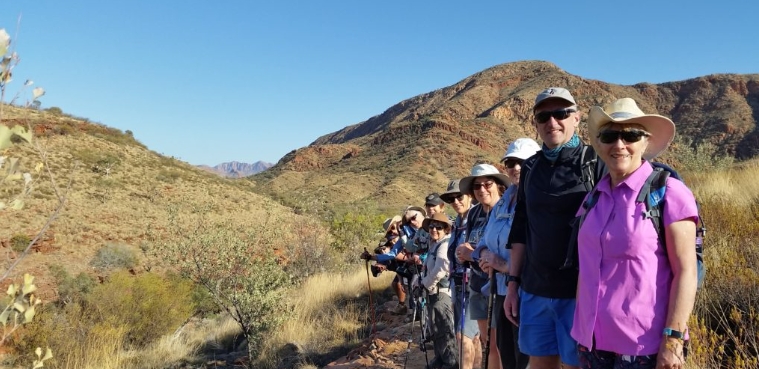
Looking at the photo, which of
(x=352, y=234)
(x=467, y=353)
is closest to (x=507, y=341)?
(x=467, y=353)

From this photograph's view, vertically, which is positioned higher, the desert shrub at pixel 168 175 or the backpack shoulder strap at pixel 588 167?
the desert shrub at pixel 168 175

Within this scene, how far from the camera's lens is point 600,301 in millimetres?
1922

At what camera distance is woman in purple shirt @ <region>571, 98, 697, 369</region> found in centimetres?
176

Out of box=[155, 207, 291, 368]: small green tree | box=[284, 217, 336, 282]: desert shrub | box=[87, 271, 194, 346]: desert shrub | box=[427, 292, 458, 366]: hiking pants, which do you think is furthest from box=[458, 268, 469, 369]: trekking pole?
box=[284, 217, 336, 282]: desert shrub

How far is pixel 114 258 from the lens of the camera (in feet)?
56.7

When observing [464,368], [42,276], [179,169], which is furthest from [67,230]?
[464,368]

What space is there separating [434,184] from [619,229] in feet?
166

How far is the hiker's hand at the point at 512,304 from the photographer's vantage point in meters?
2.68

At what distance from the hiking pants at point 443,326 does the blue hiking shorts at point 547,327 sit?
6.85 feet

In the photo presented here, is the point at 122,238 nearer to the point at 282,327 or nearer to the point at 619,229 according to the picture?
the point at 282,327

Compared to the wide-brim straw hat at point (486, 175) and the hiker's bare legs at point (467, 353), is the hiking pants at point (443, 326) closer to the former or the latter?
the hiker's bare legs at point (467, 353)

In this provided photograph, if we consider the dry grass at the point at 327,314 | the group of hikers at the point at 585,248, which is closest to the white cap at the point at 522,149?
the group of hikers at the point at 585,248

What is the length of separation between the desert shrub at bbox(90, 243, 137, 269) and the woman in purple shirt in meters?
18.1

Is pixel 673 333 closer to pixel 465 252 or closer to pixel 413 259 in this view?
pixel 465 252
